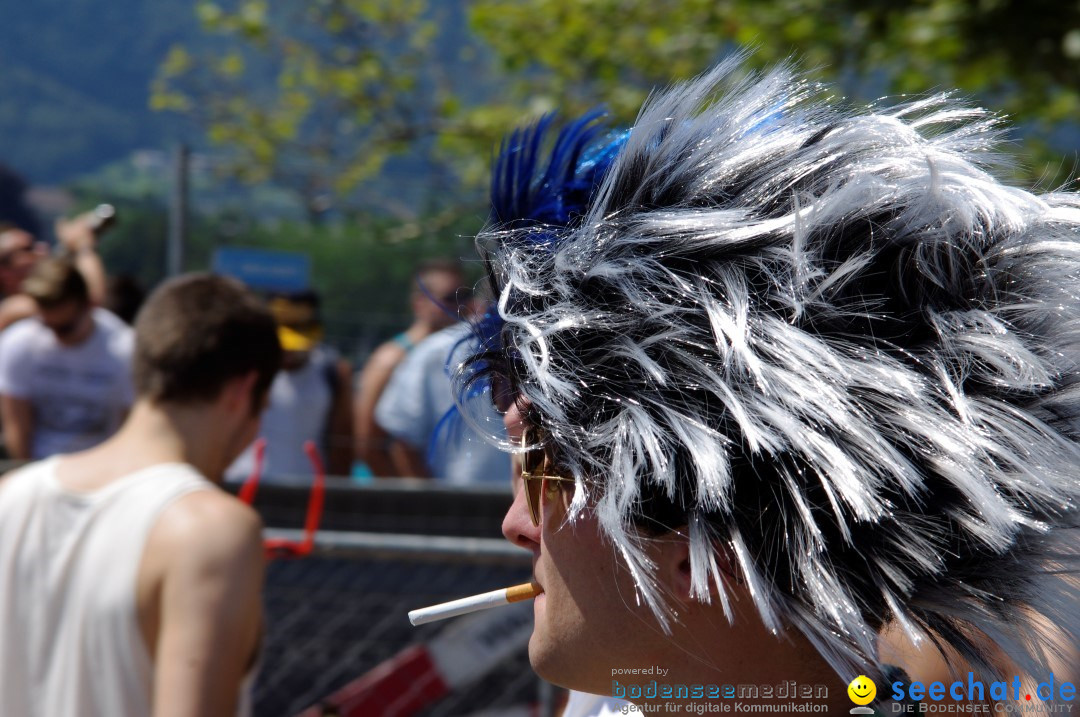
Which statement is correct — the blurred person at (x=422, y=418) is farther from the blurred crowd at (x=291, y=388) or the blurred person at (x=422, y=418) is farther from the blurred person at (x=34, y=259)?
the blurred person at (x=34, y=259)

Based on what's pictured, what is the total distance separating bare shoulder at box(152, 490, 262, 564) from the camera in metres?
2.18

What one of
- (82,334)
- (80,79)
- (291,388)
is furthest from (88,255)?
(80,79)

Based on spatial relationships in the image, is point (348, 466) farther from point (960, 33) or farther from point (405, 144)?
point (405, 144)

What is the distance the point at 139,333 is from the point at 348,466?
8.00 feet

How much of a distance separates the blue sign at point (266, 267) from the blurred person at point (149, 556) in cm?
239

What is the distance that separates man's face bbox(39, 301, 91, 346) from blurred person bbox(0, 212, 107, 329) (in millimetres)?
150

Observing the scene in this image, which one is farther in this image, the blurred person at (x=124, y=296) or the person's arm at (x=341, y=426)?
the blurred person at (x=124, y=296)

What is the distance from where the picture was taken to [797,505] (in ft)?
3.82

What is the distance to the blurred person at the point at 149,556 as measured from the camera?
2.15m

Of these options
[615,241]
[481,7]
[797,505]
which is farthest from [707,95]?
[481,7]

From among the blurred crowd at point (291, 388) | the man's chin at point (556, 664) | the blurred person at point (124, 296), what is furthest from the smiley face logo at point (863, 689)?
the blurred person at point (124, 296)

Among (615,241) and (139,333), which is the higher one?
(615,241)

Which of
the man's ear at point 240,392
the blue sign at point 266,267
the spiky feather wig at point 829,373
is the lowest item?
the blue sign at point 266,267

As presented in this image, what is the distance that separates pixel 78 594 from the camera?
88.7 inches
